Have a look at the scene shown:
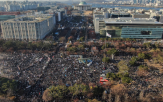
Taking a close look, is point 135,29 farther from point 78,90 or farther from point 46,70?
point 78,90

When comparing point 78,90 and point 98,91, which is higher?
point 78,90

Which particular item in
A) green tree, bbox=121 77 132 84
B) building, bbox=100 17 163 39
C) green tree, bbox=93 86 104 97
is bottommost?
green tree, bbox=93 86 104 97

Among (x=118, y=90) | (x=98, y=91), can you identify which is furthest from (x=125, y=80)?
(x=98, y=91)

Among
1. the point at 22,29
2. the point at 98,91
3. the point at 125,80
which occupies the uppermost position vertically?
the point at 22,29

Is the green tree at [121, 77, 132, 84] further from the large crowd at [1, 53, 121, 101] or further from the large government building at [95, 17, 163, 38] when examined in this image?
the large government building at [95, 17, 163, 38]

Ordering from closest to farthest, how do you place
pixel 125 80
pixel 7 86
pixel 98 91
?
1. pixel 98 91
2. pixel 7 86
3. pixel 125 80

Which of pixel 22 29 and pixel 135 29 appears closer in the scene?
pixel 22 29

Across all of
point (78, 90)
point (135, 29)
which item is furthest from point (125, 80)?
point (135, 29)

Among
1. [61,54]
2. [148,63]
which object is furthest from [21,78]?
[148,63]

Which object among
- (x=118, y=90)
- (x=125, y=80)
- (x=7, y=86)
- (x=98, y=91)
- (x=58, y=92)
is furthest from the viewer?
(x=125, y=80)

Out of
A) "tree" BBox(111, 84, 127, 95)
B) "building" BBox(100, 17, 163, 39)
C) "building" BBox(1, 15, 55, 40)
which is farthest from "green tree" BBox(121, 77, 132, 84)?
"building" BBox(1, 15, 55, 40)

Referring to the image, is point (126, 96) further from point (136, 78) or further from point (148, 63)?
point (148, 63)
